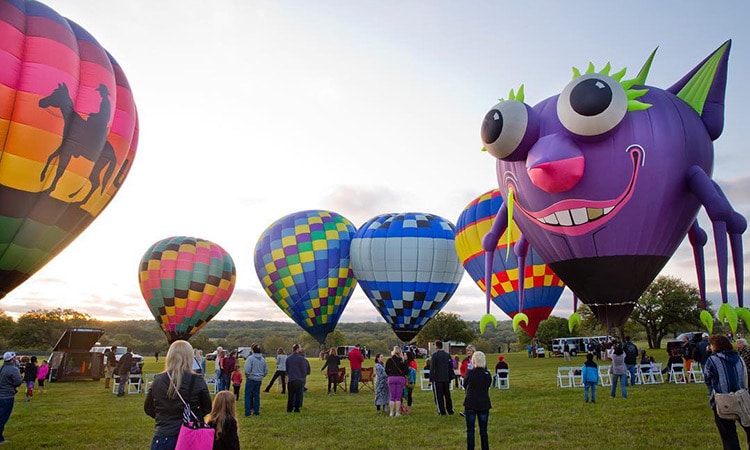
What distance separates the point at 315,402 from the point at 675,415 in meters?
7.11

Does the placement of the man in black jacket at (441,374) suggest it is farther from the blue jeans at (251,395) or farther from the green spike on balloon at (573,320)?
the green spike on balloon at (573,320)

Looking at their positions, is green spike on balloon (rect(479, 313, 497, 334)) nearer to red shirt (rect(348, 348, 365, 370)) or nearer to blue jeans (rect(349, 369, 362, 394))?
red shirt (rect(348, 348, 365, 370))

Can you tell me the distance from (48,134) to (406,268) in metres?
14.1

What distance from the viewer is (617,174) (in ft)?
31.1

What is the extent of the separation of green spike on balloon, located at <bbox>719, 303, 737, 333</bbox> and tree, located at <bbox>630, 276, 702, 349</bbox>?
124ft

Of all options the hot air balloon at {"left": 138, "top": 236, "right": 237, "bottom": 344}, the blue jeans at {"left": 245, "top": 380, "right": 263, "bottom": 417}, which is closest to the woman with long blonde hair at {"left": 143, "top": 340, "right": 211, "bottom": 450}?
the blue jeans at {"left": 245, "top": 380, "right": 263, "bottom": 417}

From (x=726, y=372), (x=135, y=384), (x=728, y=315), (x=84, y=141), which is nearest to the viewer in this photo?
(x=726, y=372)

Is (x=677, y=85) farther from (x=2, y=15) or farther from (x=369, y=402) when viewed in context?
(x=2, y=15)

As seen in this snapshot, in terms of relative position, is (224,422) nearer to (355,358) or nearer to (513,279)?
(355,358)

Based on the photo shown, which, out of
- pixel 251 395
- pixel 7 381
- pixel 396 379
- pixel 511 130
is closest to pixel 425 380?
pixel 396 379

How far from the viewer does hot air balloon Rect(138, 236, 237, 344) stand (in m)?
23.7

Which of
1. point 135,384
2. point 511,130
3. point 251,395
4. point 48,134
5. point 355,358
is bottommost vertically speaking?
point 135,384

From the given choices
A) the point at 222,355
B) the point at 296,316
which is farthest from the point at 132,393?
the point at 296,316

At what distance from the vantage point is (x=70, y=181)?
34.8 feet
